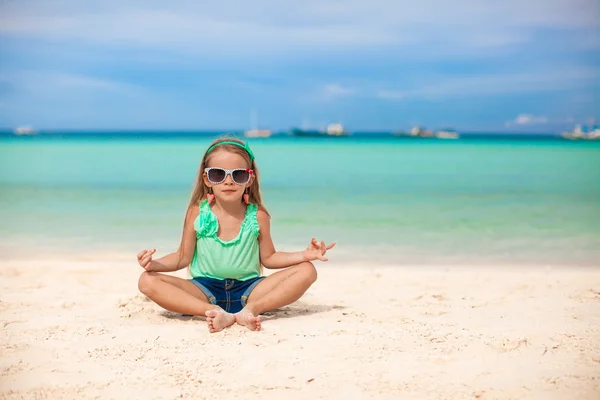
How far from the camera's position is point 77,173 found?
20016mm

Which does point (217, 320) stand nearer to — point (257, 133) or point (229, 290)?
point (229, 290)

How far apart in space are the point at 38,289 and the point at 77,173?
1574 centimetres

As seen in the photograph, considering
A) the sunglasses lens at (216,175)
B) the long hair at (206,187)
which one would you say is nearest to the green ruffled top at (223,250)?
the long hair at (206,187)

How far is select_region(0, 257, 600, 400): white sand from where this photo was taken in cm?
295

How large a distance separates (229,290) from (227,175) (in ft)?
2.51

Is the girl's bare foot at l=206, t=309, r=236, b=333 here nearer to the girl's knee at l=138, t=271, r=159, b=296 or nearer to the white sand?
the white sand

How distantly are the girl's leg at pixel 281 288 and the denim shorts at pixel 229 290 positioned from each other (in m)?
0.06

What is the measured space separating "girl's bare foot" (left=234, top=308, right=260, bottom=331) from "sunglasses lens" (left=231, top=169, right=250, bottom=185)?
0.84 meters

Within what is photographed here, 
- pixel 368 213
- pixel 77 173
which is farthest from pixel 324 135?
pixel 368 213

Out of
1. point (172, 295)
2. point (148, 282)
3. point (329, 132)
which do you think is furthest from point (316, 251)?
point (329, 132)

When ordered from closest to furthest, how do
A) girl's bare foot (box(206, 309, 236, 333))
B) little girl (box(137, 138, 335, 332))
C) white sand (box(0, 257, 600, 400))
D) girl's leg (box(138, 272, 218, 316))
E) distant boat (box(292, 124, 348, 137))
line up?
white sand (box(0, 257, 600, 400)) → girl's bare foot (box(206, 309, 236, 333)) → girl's leg (box(138, 272, 218, 316)) → little girl (box(137, 138, 335, 332)) → distant boat (box(292, 124, 348, 137))

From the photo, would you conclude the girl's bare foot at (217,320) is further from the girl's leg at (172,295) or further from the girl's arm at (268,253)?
the girl's arm at (268,253)

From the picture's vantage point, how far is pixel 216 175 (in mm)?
4121

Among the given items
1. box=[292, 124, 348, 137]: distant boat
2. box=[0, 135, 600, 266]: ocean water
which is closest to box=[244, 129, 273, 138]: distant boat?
box=[292, 124, 348, 137]: distant boat
